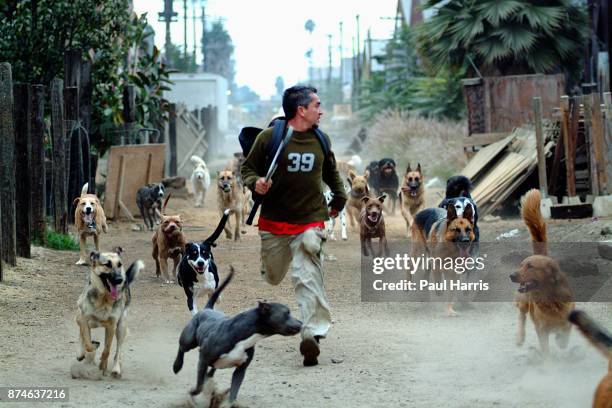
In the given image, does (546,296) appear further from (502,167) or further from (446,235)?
(502,167)

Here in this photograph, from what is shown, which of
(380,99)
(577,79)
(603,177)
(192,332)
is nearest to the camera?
(192,332)

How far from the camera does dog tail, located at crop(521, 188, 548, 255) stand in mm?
8133

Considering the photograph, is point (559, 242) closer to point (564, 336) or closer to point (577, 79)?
point (564, 336)

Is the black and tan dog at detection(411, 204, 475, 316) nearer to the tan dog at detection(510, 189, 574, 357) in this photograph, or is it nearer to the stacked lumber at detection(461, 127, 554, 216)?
the tan dog at detection(510, 189, 574, 357)

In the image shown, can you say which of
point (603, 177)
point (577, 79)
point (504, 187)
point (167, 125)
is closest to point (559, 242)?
point (603, 177)

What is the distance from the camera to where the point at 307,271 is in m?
7.93

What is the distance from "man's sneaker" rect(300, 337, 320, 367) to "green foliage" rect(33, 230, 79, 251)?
25.0ft

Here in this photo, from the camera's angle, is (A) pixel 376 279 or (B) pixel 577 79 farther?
(B) pixel 577 79

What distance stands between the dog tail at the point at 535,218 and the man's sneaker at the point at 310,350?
2.00 meters

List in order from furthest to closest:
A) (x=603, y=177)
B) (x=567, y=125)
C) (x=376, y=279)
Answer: (x=567, y=125) < (x=603, y=177) < (x=376, y=279)

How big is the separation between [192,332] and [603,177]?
384 inches

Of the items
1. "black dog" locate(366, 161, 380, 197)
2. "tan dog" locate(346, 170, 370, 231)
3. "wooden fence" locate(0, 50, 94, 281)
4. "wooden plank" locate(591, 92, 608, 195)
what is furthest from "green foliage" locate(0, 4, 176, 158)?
"wooden plank" locate(591, 92, 608, 195)

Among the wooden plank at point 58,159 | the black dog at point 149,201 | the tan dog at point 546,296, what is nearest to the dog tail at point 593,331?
the tan dog at point 546,296

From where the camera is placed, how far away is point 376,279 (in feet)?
42.5
